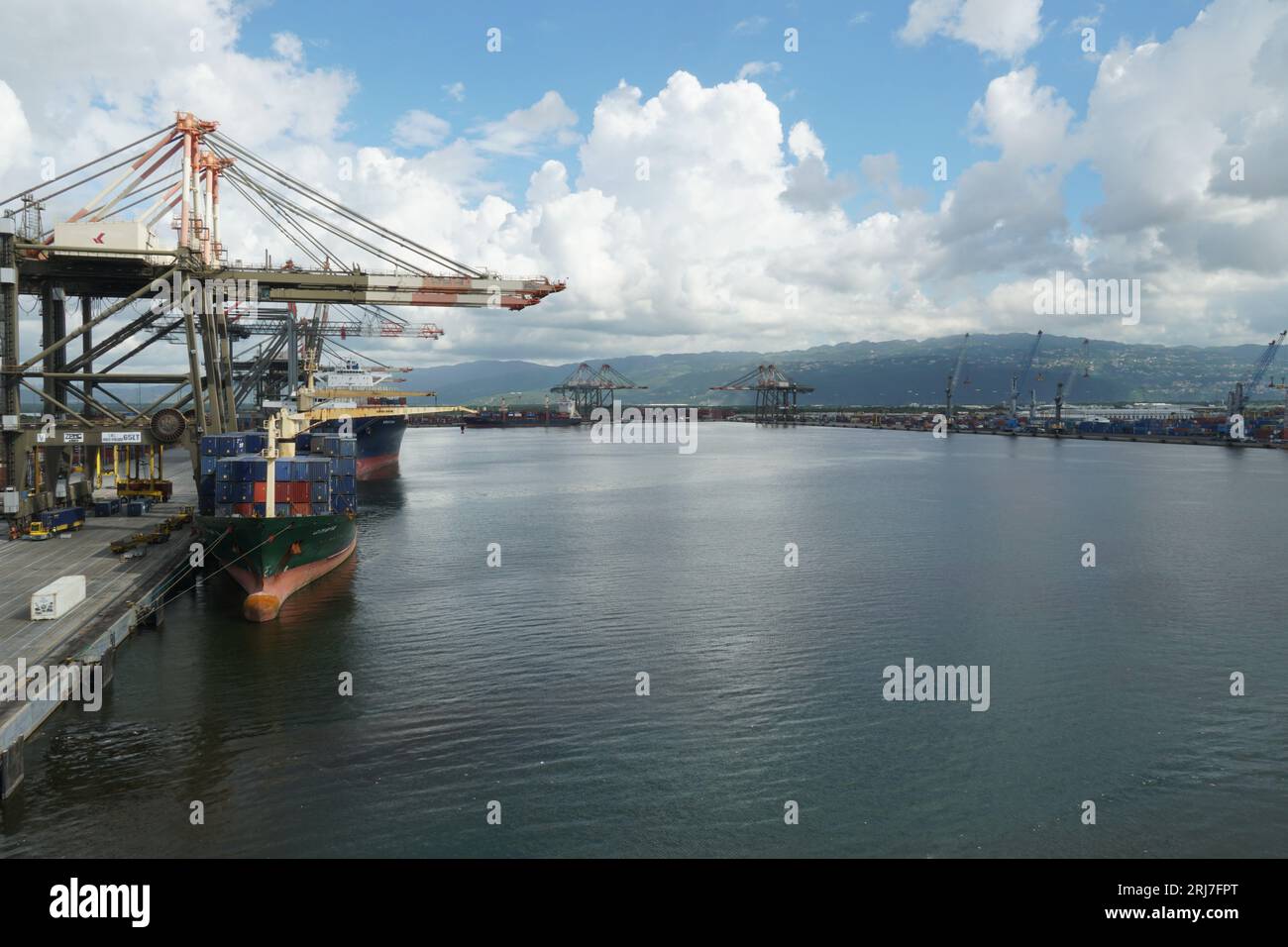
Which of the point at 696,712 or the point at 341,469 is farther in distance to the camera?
the point at 341,469

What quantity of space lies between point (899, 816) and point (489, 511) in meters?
54.0

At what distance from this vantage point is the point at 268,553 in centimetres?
3378

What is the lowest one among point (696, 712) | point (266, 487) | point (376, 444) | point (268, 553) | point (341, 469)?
point (696, 712)

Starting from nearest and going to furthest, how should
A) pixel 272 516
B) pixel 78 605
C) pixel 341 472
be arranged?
pixel 78 605 < pixel 272 516 < pixel 341 472

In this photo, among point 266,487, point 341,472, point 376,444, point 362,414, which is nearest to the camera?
point 266,487

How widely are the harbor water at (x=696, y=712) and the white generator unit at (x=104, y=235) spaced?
65.2ft

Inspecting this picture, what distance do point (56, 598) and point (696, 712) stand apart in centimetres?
2135

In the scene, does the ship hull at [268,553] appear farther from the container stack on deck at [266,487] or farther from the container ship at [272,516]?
the container stack on deck at [266,487]

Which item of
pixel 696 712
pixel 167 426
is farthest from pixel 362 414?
pixel 696 712

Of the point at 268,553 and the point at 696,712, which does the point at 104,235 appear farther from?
the point at 696,712

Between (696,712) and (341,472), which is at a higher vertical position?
(341,472)

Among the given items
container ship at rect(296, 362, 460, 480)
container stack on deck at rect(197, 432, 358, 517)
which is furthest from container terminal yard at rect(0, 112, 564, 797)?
container ship at rect(296, 362, 460, 480)
